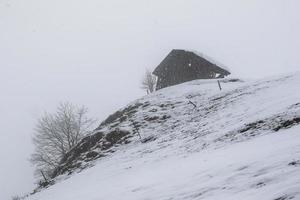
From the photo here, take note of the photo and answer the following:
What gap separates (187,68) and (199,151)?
26746 mm

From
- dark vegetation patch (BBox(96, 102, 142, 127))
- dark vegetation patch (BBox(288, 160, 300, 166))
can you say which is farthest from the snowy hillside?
dark vegetation patch (BBox(96, 102, 142, 127))

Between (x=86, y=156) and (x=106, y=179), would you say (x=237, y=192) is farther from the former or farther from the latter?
(x=86, y=156)

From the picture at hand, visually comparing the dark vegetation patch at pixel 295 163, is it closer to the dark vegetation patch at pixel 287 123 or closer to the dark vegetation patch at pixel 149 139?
the dark vegetation patch at pixel 287 123

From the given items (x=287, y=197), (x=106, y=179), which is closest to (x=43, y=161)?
(x=106, y=179)

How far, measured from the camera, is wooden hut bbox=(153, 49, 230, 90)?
3666cm

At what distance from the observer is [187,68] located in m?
37.4

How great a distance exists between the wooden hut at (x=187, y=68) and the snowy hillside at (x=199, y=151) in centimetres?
1180

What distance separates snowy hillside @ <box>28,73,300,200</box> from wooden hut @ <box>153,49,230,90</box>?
11.8 m

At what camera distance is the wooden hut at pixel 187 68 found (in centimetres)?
3666

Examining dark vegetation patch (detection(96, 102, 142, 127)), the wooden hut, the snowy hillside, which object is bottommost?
the snowy hillside

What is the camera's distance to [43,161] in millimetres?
38500

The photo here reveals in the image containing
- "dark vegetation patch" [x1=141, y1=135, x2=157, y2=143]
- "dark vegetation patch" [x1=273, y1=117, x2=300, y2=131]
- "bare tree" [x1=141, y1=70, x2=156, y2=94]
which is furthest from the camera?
"bare tree" [x1=141, y1=70, x2=156, y2=94]

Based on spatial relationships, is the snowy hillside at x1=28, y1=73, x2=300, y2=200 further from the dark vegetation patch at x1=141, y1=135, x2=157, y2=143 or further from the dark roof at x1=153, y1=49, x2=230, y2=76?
the dark roof at x1=153, y1=49, x2=230, y2=76

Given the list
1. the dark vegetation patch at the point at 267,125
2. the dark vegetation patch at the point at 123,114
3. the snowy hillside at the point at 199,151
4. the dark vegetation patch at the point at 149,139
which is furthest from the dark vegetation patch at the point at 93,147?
the dark vegetation patch at the point at 267,125
